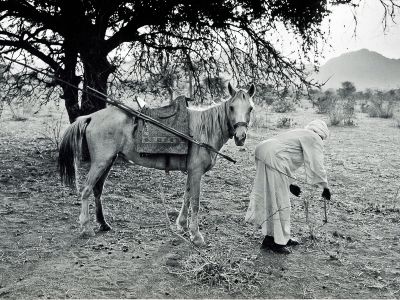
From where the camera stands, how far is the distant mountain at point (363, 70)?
108 m

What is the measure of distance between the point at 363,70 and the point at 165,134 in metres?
125

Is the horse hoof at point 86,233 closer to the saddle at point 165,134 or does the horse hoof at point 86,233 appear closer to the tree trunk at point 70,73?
the saddle at point 165,134

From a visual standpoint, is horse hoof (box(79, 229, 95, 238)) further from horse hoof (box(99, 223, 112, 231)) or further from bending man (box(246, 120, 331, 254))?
bending man (box(246, 120, 331, 254))

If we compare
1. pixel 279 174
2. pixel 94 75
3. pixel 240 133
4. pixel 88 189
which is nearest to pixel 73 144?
pixel 88 189

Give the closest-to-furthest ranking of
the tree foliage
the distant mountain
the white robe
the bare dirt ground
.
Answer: the bare dirt ground, the white robe, the tree foliage, the distant mountain

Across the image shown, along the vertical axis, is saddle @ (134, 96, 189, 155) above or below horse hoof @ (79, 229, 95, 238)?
above

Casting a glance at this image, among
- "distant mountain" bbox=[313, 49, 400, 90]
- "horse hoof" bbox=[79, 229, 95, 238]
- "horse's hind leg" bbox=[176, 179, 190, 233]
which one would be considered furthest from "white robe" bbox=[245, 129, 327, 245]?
"distant mountain" bbox=[313, 49, 400, 90]

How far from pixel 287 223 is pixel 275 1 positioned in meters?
4.63

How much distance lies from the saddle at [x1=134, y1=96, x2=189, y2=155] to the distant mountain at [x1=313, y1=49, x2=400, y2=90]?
104 meters

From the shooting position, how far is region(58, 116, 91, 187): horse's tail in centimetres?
539

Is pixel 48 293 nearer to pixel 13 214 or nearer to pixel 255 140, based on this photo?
pixel 13 214

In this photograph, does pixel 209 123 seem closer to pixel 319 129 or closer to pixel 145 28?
pixel 319 129

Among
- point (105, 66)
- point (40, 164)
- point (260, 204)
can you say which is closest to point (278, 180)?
point (260, 204)

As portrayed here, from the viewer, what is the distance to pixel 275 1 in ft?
25.3
